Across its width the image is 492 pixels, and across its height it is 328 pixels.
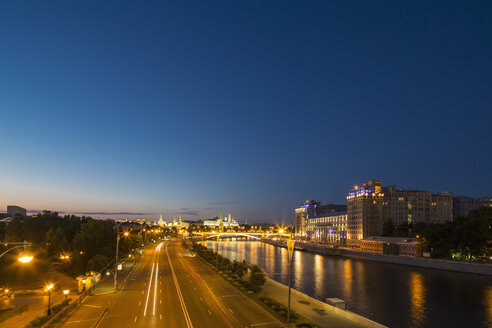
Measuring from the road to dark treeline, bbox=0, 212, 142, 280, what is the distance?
17623mm

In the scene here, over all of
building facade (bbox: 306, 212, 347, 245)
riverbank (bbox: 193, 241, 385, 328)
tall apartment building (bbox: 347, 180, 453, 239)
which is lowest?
building facade (bbox: 306, 212, 347, 245)

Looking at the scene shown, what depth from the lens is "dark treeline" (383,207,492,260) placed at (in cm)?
7431

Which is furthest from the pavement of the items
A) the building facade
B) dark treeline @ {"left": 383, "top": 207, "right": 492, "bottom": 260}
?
the building facade

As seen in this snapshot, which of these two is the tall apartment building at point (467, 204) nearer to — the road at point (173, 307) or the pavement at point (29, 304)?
the road at point (173, 307)

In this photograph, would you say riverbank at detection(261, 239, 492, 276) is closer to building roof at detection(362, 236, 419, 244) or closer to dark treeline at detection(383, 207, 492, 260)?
dark treeline at detection(383, 207, 492, 260)

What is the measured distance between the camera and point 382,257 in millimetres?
91250

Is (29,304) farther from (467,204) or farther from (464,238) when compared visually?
(467,204)

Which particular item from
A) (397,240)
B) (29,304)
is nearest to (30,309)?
(29,304)

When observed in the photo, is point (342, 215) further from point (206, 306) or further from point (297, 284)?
point (206, 306)

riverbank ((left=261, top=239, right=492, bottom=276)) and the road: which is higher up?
the road

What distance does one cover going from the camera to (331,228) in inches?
6767

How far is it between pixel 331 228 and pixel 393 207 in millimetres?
34642

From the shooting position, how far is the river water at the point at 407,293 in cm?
3641

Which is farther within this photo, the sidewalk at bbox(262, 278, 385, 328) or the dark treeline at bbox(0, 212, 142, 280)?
the dark treeline at bbox(0, 212, 142, 280)
